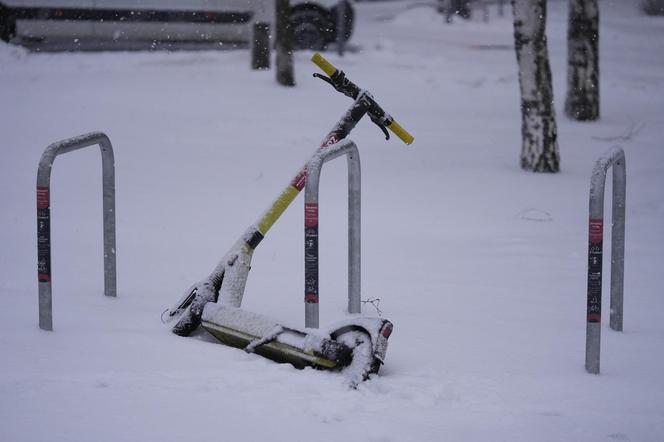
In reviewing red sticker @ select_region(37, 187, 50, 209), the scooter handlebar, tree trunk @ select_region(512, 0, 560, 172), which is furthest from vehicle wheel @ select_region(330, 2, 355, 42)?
red sticker @ select_region(37, 187, 50, 209)

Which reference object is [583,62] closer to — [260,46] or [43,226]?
[260,46]

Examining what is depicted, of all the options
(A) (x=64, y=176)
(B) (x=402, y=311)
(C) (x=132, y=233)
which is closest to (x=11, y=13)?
(A) (x=64, y=176)

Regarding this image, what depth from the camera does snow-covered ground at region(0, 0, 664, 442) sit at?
12.2 feet

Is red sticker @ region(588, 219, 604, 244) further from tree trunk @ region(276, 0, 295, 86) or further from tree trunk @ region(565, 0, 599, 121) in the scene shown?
tree trunk @ region(276, 0, 295, 86)

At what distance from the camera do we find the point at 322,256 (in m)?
6.94

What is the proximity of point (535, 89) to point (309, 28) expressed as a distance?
8708mm

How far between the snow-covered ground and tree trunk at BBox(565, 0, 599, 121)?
0.30 m

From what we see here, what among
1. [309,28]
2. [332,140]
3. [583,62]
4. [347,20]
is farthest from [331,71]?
[347,20]

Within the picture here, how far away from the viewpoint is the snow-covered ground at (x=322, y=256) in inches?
146

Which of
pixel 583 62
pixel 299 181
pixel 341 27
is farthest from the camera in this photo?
pixel 341 27

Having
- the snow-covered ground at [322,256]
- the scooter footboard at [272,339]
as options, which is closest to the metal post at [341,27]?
the snow-covered ground at [322,256]

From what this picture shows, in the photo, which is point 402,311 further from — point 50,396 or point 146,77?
point 146,77

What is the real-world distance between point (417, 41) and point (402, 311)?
16.7 m

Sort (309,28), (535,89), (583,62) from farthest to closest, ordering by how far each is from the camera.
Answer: (309,28)
(583,62)
(535,89)
